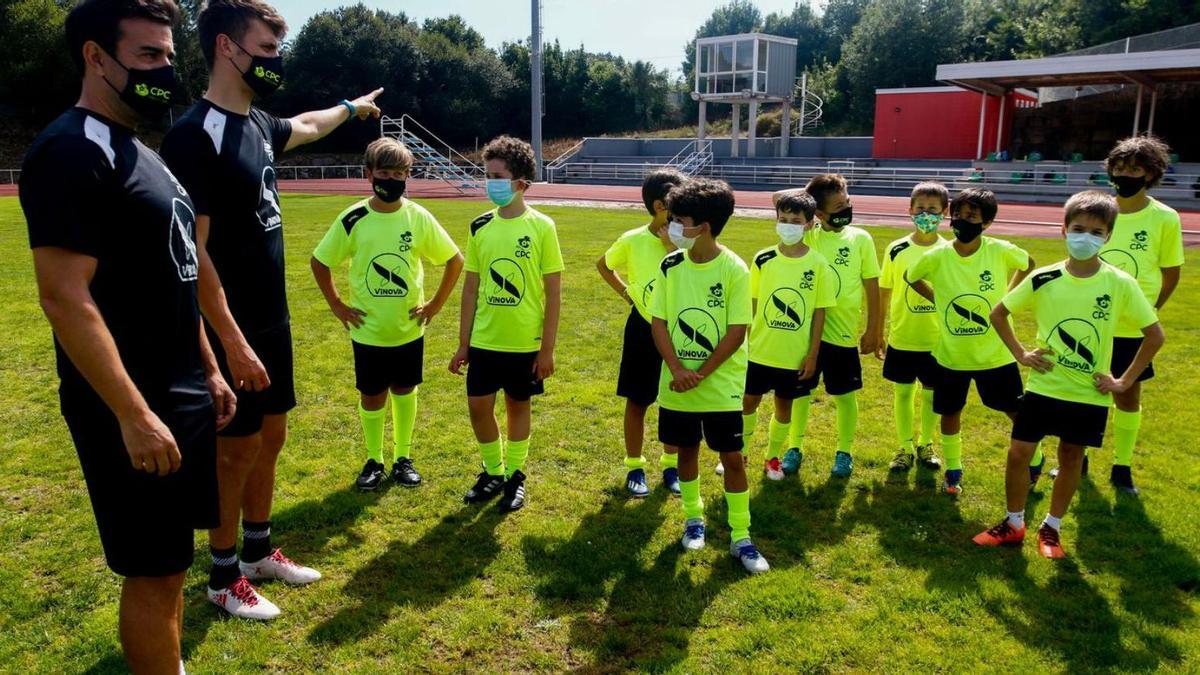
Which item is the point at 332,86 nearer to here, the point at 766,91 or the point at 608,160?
the point at 608,160

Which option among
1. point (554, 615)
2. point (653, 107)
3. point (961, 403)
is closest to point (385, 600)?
point (554, 615)

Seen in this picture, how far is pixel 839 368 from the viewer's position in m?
5.60

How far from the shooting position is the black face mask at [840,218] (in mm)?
5574

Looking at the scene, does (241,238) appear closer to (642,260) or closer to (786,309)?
(642,260)

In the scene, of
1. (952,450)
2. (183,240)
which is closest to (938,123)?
(952,450)

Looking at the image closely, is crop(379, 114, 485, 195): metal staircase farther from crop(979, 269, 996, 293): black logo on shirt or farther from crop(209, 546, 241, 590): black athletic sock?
crop(209, 546, 241, 590): black athletic sock

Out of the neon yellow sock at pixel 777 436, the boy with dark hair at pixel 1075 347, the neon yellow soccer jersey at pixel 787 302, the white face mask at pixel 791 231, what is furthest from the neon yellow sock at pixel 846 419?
the boy with dark hair at pixel 1075 347

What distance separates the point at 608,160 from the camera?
50656mm

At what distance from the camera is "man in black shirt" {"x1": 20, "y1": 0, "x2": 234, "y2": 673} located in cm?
232

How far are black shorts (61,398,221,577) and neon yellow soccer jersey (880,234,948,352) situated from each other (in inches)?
176

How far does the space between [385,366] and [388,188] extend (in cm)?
112

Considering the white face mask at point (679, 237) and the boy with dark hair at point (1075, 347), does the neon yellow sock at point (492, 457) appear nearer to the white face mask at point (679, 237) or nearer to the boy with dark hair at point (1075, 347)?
the white face mask at point (679, 237)

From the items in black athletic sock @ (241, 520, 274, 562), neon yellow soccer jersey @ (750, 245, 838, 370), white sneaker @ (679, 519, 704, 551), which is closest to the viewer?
black athletic sock @ (241, 520, 274, 562)

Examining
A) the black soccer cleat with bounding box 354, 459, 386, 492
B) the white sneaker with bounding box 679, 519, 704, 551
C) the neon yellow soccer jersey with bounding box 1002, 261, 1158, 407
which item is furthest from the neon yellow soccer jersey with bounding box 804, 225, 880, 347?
the black soccer cleat with bounding box 354, 459, 386, 492
